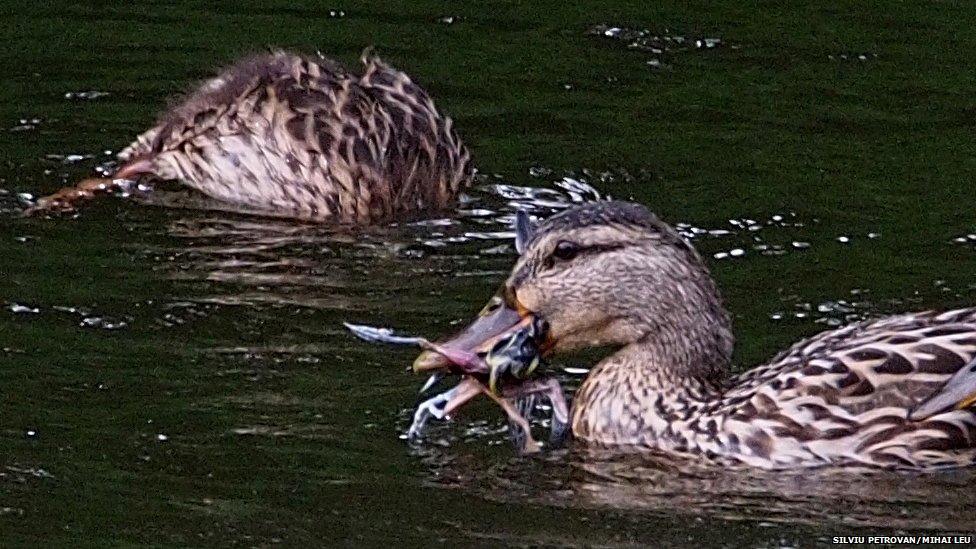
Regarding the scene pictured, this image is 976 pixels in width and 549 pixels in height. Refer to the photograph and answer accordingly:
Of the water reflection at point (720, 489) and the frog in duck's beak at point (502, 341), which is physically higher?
the frog in duck's beak at point (502, 341)

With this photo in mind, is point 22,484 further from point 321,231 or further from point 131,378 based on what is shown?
point 321,231

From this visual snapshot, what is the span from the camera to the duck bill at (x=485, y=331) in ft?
29.9

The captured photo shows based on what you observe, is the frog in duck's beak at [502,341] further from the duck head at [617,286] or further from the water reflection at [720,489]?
the water reflection at [720,489]

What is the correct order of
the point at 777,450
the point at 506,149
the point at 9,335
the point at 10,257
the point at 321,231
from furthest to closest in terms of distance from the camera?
1. the point at 506,149
2. the point at 321,231
3. the point at 10,257
4. the point at 9,335
5. the point at 777,450

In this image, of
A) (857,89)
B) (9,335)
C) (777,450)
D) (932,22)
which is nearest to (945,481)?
→ (777,450)

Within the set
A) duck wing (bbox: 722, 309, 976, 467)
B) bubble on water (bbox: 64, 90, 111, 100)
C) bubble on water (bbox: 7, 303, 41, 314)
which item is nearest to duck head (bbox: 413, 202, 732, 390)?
duck wing (bbox: 722, 309, 976, 467)

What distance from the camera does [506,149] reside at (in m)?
13.3

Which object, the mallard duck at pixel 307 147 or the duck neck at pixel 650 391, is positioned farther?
the mallard duck at pixel 307 147

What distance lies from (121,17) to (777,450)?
23.2 ft

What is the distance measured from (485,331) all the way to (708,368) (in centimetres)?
87

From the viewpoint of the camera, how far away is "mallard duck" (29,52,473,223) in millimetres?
12523

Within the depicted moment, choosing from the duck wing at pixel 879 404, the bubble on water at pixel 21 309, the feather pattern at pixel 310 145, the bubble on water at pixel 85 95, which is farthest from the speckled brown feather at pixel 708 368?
the bubble on water at pixel 85 95

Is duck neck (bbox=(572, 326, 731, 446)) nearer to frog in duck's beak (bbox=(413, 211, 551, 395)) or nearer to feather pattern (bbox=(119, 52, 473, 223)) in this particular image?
frog in duck's beak (bbox=(413, 211, 551, 395))

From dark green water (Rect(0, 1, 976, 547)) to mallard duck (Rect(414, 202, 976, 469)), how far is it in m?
0.18
